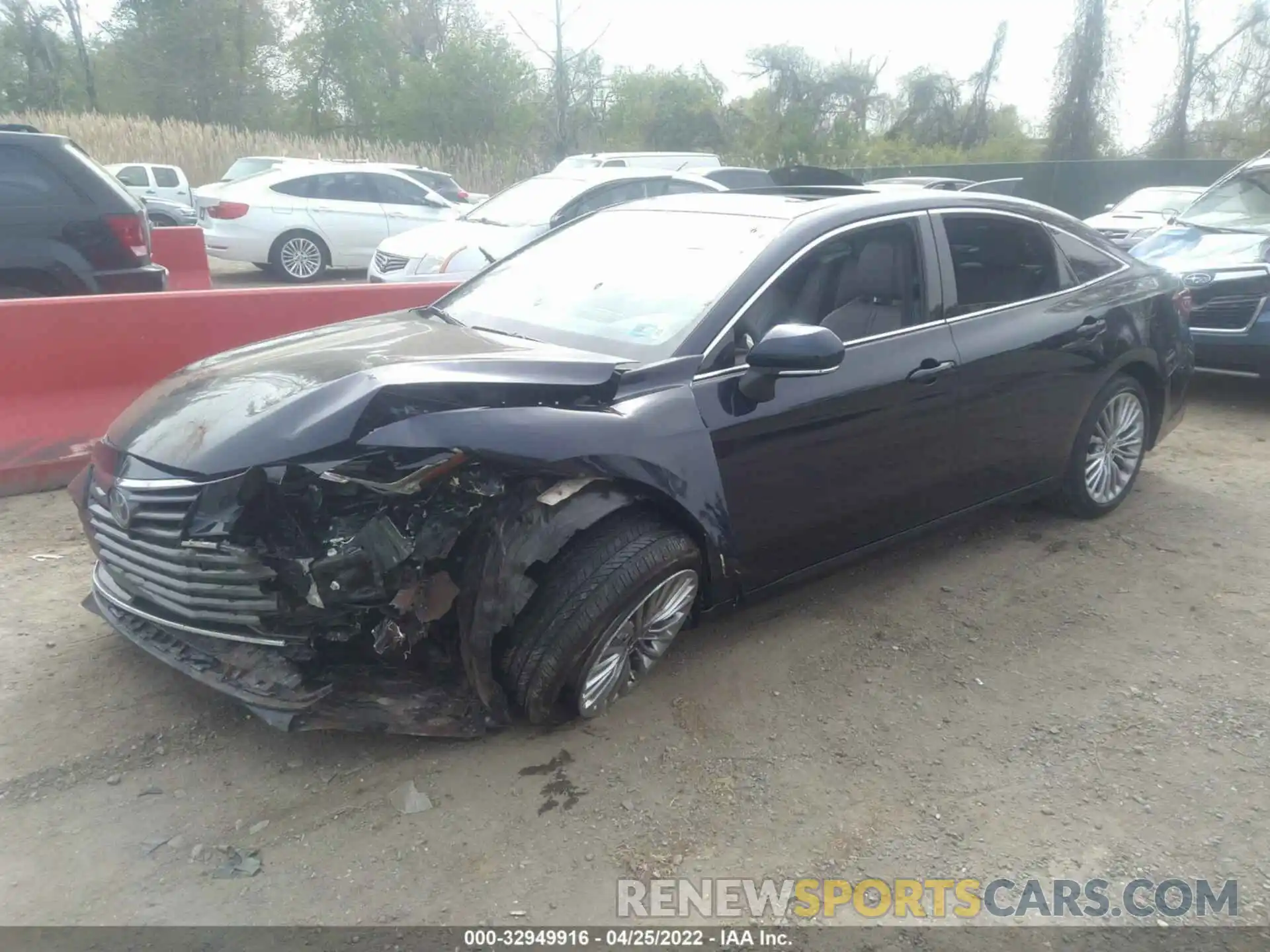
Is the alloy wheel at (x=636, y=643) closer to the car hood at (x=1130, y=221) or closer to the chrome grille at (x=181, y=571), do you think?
the chrome grille at (x=181, y=571)

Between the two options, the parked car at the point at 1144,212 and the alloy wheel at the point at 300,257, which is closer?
the parked car at the point at 1144,212

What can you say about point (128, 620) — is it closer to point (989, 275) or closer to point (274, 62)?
point (989, 275)

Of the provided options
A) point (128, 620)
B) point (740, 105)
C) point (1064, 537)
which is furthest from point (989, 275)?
point (740, 105)

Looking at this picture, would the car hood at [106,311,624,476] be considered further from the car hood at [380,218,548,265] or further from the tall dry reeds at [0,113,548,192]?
the tall dry reeds at [0,113,548,192]

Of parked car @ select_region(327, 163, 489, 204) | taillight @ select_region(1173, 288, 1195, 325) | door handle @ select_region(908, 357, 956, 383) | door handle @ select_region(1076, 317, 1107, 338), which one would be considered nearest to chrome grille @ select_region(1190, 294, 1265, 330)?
taillight @ select_region(1173, 288, 1195, 325)

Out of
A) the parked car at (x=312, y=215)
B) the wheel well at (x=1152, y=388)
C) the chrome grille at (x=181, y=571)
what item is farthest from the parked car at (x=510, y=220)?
the chrome grille at (x=181, y=571)

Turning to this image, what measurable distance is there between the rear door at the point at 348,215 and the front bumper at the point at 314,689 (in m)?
12.5

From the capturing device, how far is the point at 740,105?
1388 inches

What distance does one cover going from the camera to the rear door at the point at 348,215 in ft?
48.2

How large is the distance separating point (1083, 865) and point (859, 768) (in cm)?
69

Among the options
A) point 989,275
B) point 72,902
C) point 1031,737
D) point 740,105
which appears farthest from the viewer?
point 740,105

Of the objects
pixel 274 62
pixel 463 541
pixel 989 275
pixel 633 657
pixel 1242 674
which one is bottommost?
pixel 1242 674

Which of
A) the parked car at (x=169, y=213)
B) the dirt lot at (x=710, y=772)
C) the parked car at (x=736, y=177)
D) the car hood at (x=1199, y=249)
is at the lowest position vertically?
the dirt lot at (x=710, y=772)

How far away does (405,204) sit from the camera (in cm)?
1521
